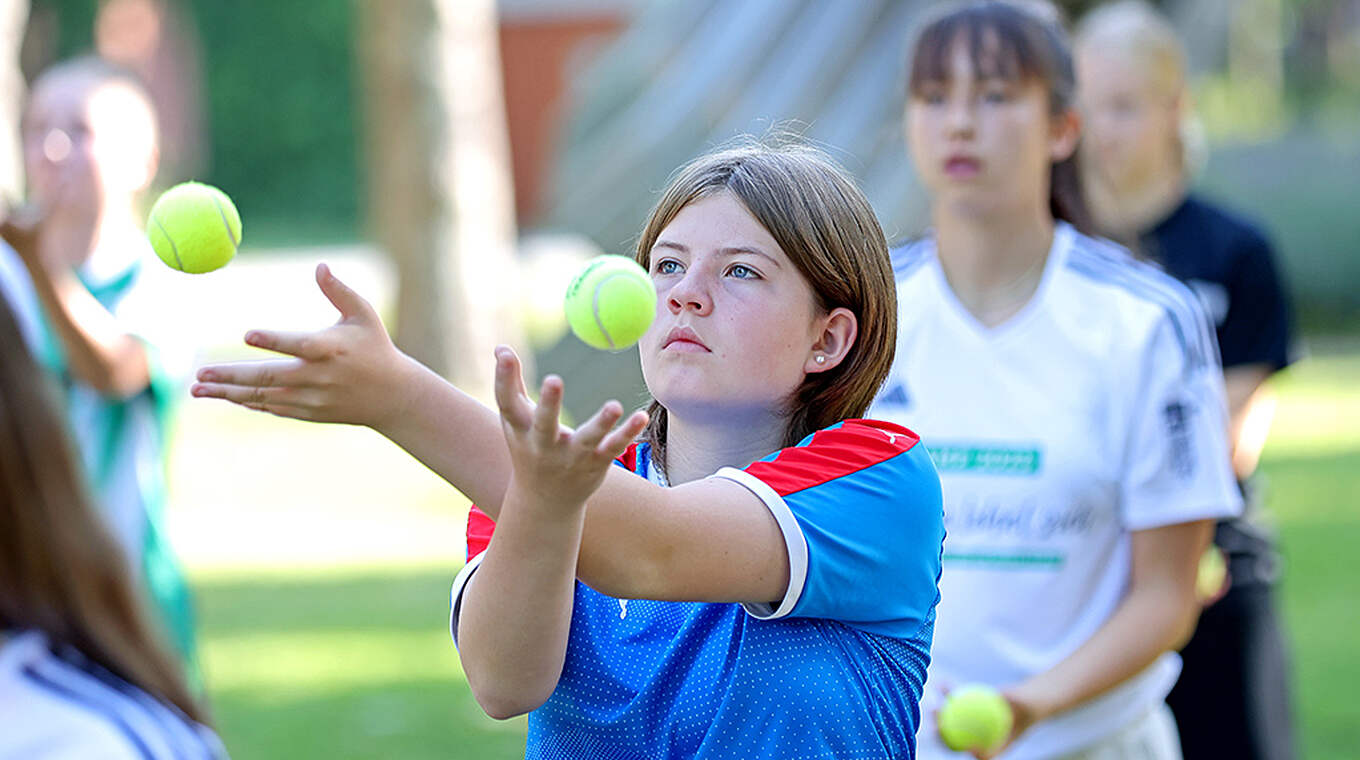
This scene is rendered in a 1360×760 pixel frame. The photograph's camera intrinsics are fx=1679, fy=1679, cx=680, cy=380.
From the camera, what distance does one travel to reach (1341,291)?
19.0 meters

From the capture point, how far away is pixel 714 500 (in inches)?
86.3

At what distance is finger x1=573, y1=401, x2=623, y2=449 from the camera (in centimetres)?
189

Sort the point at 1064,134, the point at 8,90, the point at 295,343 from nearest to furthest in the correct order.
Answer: the point at 295,343, the point at 1064,134, the point at 8,90

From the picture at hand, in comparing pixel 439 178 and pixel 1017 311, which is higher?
pixel 439 178

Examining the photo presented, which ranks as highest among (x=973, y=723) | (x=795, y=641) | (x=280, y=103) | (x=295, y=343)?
(x=280, y=103)

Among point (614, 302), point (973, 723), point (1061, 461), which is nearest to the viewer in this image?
point (614, 302)

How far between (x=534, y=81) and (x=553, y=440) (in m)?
32.7

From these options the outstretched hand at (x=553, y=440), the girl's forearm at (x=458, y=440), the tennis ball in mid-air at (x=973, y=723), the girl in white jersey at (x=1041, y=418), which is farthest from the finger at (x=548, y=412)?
the girl in white jersey at (x=1041, y=418)

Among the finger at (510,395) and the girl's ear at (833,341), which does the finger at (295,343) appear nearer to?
the finger at (510,395)

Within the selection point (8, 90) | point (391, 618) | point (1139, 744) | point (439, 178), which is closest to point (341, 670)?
point (391, 618)

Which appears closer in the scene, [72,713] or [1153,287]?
[72,713]

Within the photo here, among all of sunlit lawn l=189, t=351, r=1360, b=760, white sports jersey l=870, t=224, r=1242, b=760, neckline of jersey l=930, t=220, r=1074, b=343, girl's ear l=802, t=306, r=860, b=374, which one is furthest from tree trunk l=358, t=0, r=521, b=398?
girl's ear l=802, t=306, r=860, b=374

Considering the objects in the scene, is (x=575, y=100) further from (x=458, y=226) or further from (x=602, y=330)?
(x=602, y=330)

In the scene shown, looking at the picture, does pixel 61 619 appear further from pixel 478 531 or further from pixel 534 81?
pixel 534 81
